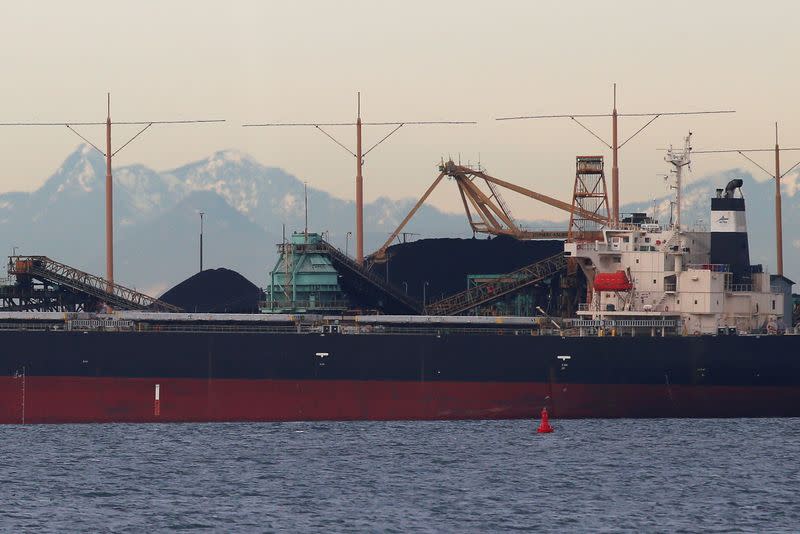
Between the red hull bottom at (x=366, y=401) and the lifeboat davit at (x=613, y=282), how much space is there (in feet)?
16.1

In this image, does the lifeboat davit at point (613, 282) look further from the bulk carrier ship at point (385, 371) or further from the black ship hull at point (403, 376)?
the black ship hull at point (403, 376)

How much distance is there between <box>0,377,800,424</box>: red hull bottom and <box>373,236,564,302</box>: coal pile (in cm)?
3362

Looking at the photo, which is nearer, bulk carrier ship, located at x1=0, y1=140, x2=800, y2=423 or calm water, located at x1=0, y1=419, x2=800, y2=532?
calm water, located at x1=0, y1=419, x2=800, y2=532

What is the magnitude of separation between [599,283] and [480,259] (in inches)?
1371

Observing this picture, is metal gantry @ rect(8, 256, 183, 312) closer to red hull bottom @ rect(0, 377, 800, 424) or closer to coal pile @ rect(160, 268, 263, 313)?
red hull bottom @ rect(0, 377, 800, 424)

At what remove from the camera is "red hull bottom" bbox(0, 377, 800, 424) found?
71.8 m

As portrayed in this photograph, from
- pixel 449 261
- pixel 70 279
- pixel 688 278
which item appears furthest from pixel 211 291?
pixel 688 278

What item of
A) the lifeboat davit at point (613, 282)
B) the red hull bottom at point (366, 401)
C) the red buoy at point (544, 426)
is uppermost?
the lifeboat davit at point (613, 282)

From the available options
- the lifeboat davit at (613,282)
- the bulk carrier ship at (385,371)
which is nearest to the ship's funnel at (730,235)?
the bulk carrier ship at (385,371)

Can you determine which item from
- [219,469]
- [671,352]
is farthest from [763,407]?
[219,469]

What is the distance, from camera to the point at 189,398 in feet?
237

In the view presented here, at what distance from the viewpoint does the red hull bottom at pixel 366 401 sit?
236 feet

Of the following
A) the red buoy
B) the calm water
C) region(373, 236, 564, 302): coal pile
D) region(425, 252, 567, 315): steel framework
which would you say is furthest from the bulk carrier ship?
region(373, 236, 564, 302): coal pile

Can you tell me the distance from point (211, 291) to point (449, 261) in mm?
17346
